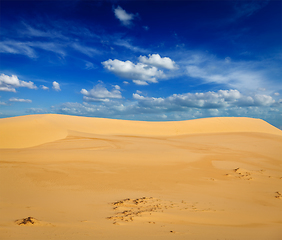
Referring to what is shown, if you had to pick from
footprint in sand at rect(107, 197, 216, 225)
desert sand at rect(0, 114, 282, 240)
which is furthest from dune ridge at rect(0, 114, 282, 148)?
footprint in sand at rect(107, 197, 216, 225)

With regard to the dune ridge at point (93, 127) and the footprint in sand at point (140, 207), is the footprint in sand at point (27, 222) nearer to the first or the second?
the footprint in sand at point (140, 207)

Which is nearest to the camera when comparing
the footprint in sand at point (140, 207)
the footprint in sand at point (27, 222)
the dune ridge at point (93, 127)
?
the footprint in sand at point (27, 222)

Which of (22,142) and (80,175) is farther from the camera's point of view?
(22,142)

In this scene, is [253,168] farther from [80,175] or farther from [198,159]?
[80,175]

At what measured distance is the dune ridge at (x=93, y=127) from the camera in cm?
1636

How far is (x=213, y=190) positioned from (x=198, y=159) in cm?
446

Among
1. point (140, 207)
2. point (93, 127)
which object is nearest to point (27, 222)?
point (140, 207)

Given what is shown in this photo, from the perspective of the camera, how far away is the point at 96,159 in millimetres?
9672

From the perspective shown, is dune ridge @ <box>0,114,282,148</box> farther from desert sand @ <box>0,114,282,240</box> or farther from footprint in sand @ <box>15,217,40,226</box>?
footprint in sand @ <box>15,217,40,226</box>

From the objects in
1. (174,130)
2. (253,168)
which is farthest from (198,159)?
(174,130)

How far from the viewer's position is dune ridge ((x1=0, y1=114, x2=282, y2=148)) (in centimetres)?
1636

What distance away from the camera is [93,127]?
2636cm

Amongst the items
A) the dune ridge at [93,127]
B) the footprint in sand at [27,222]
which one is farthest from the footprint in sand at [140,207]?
the dune ridge at [93,127]

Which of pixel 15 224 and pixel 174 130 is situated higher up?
pixel 174 130
